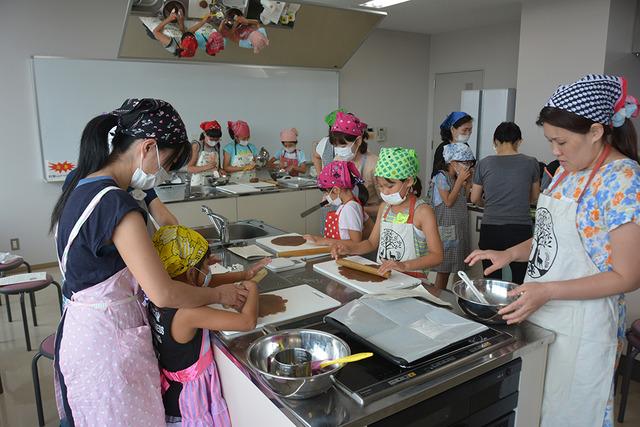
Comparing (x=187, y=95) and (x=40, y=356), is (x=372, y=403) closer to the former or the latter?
(x=40, y=356)

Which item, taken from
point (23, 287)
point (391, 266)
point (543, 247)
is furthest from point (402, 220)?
point (23, 287)

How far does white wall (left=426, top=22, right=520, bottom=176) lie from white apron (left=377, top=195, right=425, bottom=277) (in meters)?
4.28

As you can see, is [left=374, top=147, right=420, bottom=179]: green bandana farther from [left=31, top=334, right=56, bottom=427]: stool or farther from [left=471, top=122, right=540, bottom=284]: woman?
[left=31, top=334, right=56, bottom=427]: stool

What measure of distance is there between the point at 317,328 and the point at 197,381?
1.12ft

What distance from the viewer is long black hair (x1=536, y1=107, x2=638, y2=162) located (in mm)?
1093

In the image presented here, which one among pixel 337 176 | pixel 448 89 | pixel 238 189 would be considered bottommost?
pixel 238 189

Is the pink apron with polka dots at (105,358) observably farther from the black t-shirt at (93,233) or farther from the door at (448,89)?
the door at (448,89)

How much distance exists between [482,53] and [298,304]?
Result: 17.4 ft

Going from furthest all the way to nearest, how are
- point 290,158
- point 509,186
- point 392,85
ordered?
point 392,85 → point 290,158 → point 509,186

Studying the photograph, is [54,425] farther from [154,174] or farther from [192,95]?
[192,95]

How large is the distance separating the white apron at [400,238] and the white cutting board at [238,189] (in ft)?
6.18

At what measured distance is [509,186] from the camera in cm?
259

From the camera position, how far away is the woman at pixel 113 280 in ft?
3.35

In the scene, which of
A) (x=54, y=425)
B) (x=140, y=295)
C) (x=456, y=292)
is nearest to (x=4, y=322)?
(x=54, y=425)
